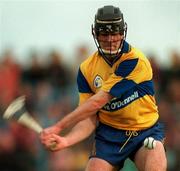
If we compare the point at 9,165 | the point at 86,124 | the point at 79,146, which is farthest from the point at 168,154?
the point at 86,124

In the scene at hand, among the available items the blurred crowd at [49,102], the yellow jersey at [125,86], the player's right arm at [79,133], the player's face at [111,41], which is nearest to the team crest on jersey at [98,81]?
the yellow jersey at [125,86]

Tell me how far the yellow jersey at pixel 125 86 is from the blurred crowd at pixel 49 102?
12.6ft

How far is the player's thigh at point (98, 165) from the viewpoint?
28.8ft

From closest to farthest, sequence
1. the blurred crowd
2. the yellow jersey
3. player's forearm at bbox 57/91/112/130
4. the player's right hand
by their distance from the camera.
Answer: the player's right hand < player's forearm at bbox 57/91/112/130 < the yellow jersey < the blurred crowd

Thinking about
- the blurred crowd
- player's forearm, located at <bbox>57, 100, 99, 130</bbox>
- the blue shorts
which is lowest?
the blurred crowd

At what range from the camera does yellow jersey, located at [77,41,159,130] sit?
28.3 feet

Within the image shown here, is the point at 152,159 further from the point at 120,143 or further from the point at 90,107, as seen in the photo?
the point at 90,107

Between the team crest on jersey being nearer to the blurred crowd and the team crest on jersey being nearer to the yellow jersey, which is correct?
the yellow jersey

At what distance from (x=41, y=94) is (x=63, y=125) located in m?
4.83

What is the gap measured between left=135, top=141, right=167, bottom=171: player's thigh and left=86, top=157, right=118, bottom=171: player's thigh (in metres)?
0.30

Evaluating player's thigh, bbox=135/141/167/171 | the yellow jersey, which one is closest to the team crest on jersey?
the yellow jersey

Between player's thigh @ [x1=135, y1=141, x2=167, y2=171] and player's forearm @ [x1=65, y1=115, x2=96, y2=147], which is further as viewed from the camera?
player's forearm @ [x1=65, y1=115, x2=96, y2=147]

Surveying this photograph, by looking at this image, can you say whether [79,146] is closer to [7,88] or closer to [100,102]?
[7,88]

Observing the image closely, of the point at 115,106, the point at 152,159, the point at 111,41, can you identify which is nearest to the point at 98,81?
the point at 115,106
